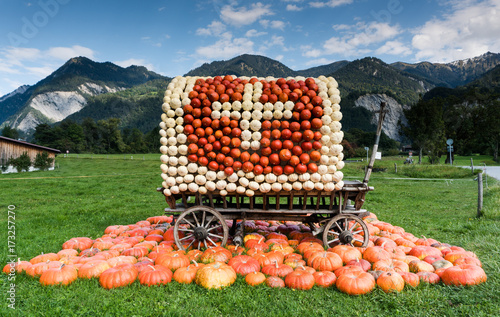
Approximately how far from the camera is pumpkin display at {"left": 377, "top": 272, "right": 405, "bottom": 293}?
3.90 metres

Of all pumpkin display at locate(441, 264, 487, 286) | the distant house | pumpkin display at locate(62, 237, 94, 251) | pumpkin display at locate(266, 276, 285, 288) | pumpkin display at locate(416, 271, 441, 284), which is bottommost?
pumpkin display at locate(62, 237, 94, 251)

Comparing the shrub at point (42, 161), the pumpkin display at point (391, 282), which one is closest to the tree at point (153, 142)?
the shrub at point (42, 161)

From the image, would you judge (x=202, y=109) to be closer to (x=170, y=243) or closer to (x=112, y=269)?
(x=170, y=243)

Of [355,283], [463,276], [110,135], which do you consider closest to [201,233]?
[355,283]

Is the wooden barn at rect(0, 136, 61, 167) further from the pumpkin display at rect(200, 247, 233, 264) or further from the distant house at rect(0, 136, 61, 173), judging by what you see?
the pumpkin display at rect(200, 247, 233, 264)

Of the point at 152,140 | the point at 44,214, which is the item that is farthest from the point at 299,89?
the point at 152,140

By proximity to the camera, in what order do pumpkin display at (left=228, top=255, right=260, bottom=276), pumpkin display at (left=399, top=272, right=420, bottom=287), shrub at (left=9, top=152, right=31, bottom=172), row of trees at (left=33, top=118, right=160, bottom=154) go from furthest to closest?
row of trees at (left=33, top=118, right=160, bottom=154) < shrub at (left=9, top=152, right=31, bottom=172) < pumpkin display at (left=228, top=255, right=260, bottom=276) < pumpkin display at (left=399, top=272, right=420, bottom=287)

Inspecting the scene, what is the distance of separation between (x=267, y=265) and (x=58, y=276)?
9.86 feet

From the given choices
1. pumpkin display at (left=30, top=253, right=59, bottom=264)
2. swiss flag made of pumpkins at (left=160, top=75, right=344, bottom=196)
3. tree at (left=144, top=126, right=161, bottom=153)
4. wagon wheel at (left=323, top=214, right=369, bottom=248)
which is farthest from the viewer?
tree at (left=144, top=126, right=161, bottom=153)

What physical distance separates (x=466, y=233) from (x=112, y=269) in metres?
7.52

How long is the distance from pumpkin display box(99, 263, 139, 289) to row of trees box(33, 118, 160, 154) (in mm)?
80519

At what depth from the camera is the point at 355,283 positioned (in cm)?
394

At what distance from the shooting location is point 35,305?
3.64 metres

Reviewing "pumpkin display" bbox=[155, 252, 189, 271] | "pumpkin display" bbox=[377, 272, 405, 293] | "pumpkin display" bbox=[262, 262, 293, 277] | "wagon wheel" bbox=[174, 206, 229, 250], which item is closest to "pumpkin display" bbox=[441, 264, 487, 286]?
"pumpkin display" bbox=[377, 272, 405, 293]
